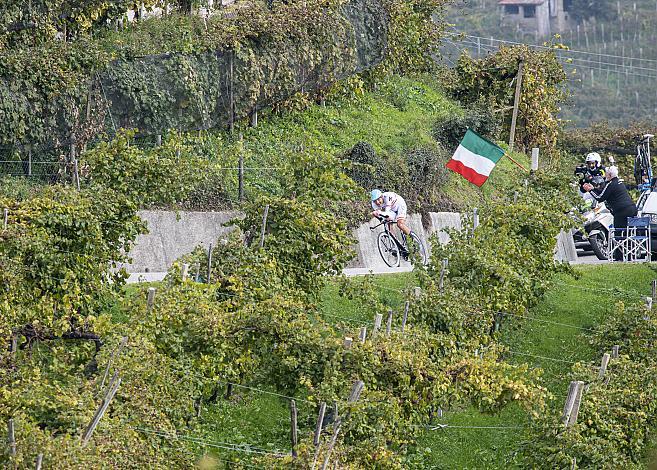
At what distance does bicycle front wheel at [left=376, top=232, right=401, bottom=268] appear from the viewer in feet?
107

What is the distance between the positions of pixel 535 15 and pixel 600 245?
61.7 m

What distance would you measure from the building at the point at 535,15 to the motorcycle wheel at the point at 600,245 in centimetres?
5956

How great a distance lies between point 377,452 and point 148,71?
16.0 meters

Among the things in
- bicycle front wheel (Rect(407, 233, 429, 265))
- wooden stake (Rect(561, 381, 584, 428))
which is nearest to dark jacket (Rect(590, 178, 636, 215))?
bicycle front wheel (Rect(407, 233, 429, 265))

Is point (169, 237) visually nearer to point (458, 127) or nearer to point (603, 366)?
point (603, 366)

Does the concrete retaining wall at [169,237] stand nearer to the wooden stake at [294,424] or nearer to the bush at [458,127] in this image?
the wooden stake at [294,424]

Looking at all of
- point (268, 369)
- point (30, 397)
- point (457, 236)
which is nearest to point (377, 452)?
point (268, 369)

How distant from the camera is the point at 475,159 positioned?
37.5m

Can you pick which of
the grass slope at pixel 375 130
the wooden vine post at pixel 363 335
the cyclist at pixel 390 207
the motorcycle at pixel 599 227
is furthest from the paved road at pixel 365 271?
the wooden vine post at pixel 363 335

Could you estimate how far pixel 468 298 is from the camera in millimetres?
26109

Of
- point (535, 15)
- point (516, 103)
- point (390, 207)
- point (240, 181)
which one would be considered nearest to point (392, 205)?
point (390, 207)

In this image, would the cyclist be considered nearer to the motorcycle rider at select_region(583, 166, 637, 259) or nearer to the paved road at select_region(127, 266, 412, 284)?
the paved road at select_region(127, 266, 412, 284)

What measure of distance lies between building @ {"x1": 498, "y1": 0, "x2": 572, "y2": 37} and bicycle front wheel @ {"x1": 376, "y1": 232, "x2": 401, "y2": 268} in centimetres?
6451

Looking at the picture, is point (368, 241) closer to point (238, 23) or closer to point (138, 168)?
point (238, 23)
